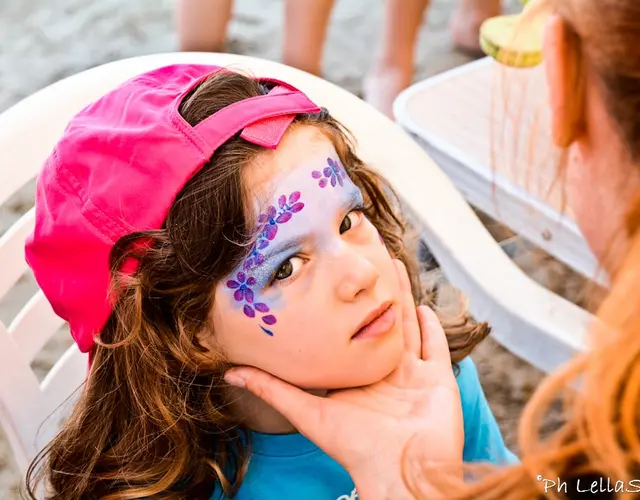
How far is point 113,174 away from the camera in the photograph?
662 millimetres

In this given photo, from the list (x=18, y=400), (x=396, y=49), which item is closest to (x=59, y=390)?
(x=18, y=400)

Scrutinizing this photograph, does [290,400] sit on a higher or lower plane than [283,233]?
lower

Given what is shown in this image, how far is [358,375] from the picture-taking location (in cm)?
73

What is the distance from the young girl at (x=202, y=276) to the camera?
0.67m

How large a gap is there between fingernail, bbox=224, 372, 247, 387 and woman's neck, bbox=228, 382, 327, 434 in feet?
0.20

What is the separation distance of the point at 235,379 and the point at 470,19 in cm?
153

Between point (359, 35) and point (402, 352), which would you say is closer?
point (402, 352)

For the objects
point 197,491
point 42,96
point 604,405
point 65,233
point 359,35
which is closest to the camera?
point 604,405

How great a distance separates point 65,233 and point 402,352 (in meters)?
0.32

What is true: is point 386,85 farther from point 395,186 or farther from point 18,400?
point 18,400

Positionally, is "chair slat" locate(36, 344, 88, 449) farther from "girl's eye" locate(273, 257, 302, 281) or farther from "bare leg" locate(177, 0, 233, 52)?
"bare leg" locate(177, 0, 233, 52)

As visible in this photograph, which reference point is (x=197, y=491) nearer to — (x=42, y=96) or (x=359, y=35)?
(x=42, y=96)

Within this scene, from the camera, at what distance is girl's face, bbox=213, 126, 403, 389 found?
2.26ft

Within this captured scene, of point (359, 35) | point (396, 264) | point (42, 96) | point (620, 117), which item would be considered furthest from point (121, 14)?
point (620, 117)
